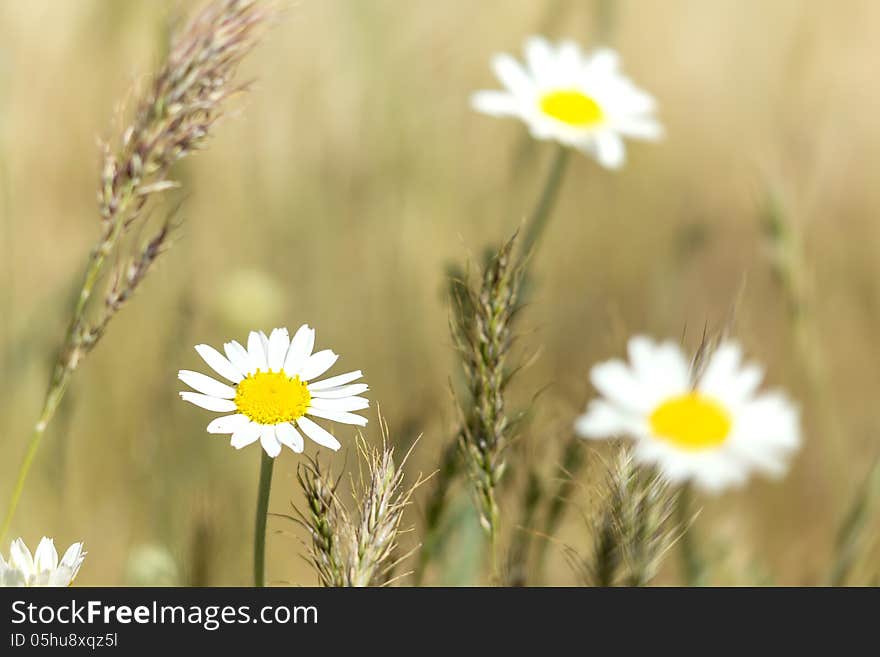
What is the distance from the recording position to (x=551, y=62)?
1437mm

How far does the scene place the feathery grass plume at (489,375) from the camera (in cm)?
61

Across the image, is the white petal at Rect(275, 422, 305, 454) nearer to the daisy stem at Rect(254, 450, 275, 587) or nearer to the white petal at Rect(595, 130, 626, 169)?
the daisy stem at Rect(254, 450, 275, 587)

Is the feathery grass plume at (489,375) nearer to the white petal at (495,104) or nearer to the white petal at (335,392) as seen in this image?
the white petal at (335,392)

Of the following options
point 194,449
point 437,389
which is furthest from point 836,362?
point 194,449

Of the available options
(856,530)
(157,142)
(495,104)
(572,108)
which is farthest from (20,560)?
(572,108)

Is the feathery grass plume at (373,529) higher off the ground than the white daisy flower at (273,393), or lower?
lower

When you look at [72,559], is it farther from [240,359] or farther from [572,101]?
[572,101]

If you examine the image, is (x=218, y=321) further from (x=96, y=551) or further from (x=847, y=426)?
(x=847, y=426)

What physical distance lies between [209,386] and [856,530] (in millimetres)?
583

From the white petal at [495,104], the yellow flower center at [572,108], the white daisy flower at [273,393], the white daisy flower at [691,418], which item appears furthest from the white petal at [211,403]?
the yellow flower center at [572,108]

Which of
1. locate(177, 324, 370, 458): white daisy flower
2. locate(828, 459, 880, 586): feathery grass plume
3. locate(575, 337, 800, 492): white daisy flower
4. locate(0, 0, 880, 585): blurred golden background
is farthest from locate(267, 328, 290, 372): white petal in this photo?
locate(828, 459, 880, 586): feathery grass plume

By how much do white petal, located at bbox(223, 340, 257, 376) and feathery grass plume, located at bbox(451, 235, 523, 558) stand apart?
141 mm

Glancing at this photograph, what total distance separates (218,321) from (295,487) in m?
0.28

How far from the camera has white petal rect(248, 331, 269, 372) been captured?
67cm
